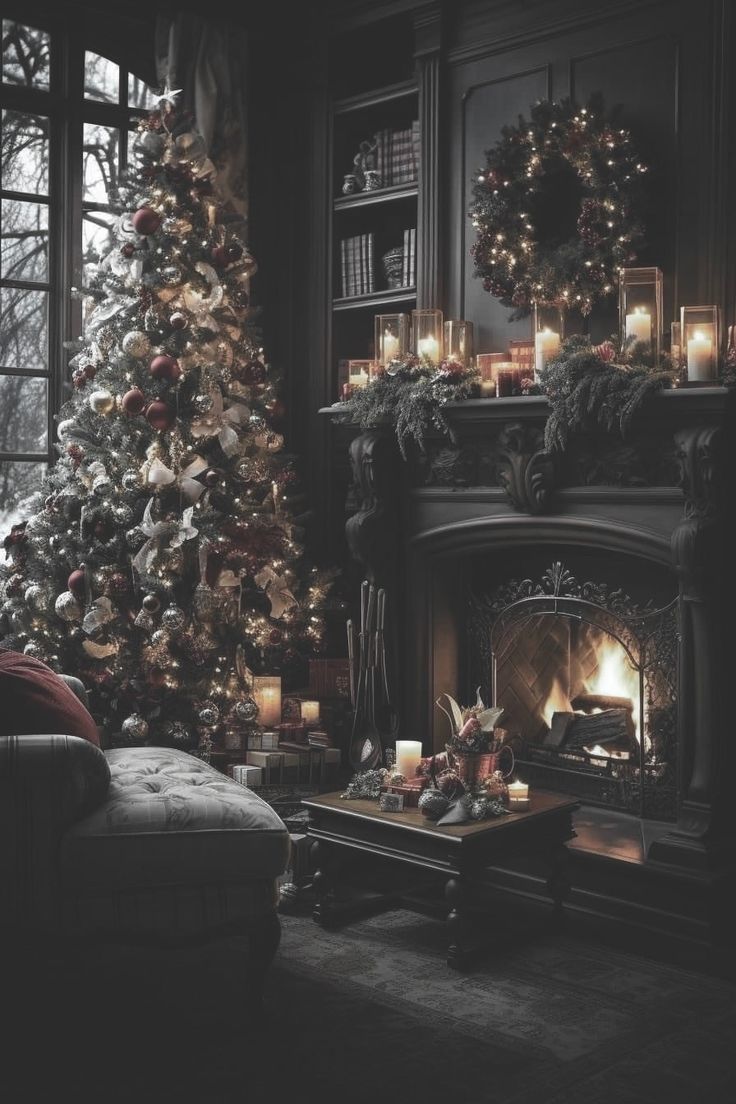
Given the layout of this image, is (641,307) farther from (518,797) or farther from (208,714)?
(208,714)

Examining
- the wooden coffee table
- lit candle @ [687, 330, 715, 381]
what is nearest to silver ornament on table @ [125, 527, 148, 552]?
the wooden coffee table

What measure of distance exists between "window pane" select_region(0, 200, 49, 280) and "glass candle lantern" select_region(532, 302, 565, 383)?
217 centimetres

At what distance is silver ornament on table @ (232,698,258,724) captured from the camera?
15.7ft

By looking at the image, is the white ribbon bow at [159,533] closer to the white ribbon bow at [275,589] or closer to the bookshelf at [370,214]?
the white ribbon bow at [275,589]

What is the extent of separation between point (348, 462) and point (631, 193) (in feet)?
5.62

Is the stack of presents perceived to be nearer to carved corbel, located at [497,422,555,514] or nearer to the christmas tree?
the christmas tree

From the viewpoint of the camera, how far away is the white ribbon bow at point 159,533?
458cm

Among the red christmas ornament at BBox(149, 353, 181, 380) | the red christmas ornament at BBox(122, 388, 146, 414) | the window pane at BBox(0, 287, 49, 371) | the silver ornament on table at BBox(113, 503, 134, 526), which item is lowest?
the silver ornament on table at BBox(113, 503, 134, 526)

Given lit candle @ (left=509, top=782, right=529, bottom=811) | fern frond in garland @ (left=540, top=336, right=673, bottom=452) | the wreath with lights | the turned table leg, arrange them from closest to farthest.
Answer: the turned table leg → lit candle @ (left=509, top=782, right=529, bottom=811) → fern frond in garland @ (left=540, top=336, right=673, bottom=452) → the wreath with lights

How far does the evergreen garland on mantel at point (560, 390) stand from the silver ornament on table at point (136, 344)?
0.84m

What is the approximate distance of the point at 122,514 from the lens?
Result: 463 centimetres

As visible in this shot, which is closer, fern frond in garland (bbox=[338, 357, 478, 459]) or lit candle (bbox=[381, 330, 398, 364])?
fern frond in garland (bbox=[338, 357, 478, 459])

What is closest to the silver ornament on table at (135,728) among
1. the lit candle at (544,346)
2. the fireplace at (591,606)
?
the fireplace at (591,606)

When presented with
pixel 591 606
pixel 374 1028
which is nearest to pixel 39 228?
pixel 591 606
